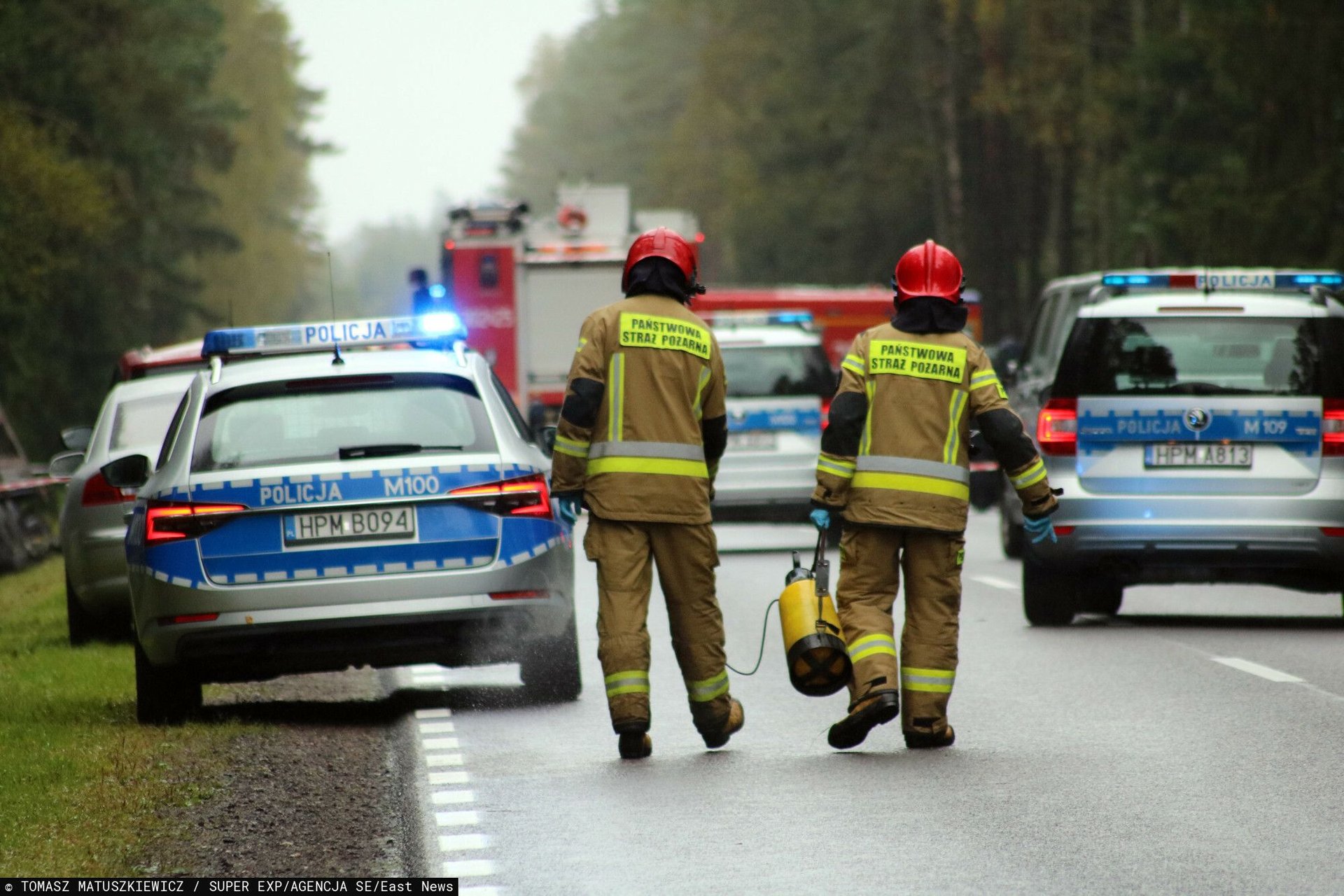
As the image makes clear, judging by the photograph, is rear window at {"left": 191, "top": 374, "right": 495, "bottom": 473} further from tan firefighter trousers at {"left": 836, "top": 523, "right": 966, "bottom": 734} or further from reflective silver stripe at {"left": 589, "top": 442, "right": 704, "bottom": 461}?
tan firefighter trousers at {"left": 836, "top": 523, "right": 966, "bottom": 734}

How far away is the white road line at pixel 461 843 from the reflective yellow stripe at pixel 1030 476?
258cm

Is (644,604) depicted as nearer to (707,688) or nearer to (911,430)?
(707,688)

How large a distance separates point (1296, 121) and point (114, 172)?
17755mm

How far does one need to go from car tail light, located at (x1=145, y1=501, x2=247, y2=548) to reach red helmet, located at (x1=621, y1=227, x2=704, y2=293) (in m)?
2.06

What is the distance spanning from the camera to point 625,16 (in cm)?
9231

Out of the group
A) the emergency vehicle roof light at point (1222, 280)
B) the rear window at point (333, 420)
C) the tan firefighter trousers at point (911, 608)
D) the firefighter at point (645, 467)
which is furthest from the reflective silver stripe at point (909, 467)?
the emergency vehicle roof light at point (1222, 280)

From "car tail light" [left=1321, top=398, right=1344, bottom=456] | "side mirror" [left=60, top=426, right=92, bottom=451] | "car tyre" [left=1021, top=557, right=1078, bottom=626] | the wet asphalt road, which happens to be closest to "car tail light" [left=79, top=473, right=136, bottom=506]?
"side mirror" [left=60, top=426, right=92, bottom=451]

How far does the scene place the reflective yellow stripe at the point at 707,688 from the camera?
8.77 m

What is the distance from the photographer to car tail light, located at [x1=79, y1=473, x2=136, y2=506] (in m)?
13.6

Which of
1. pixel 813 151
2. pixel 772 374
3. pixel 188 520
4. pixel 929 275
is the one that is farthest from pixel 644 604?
pixel 813 151

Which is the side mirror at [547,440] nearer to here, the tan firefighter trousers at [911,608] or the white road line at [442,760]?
the white road line at [442,760]

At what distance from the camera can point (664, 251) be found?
28.6ft

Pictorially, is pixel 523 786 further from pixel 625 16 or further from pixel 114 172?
pixel 625 16

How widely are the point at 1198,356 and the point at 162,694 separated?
5996mm
